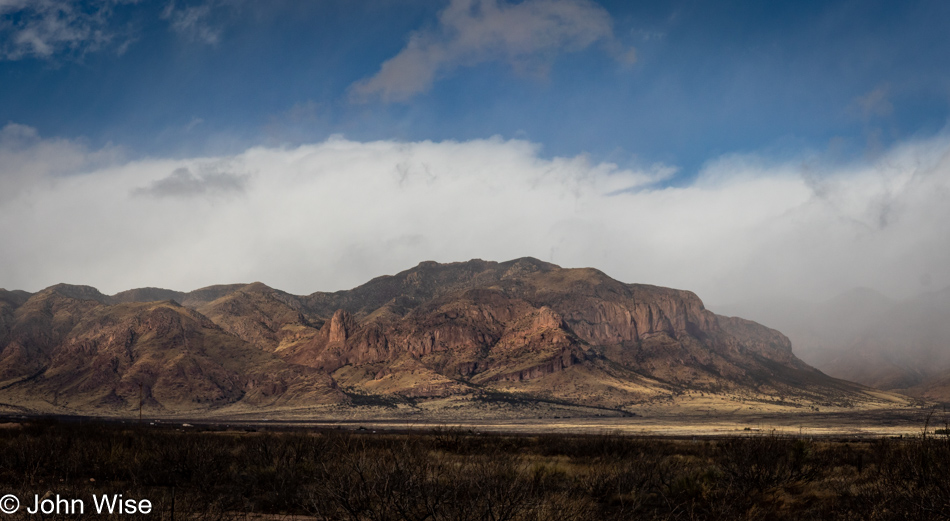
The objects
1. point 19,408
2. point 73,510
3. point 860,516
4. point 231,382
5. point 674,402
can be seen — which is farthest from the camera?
point 231,382

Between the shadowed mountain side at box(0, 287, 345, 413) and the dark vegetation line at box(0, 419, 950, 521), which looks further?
the shadowed mountain side at box(0, 287, 345, 413)

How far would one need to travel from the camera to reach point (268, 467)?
24359mm

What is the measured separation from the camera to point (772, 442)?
72.5 ft

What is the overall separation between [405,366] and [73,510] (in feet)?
612

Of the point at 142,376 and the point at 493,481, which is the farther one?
the point at 142,376

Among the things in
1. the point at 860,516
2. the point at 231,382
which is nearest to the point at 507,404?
the point at 231,382

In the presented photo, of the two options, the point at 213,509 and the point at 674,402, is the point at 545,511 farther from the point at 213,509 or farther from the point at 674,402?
the point at 674,402

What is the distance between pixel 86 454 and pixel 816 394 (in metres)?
207

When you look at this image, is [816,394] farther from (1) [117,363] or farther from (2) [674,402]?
(1) [117,363]

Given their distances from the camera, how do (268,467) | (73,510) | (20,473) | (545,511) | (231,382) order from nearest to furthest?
(545,511)
(73,510)
(20,473)
(268,467)
(231,382)

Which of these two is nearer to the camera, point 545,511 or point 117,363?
point 545,511

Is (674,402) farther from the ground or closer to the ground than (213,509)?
closer to the ground

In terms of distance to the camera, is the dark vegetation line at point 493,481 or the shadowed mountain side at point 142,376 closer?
the dark vegetation line at point 493,481

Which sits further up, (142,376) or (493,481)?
(493,481)
